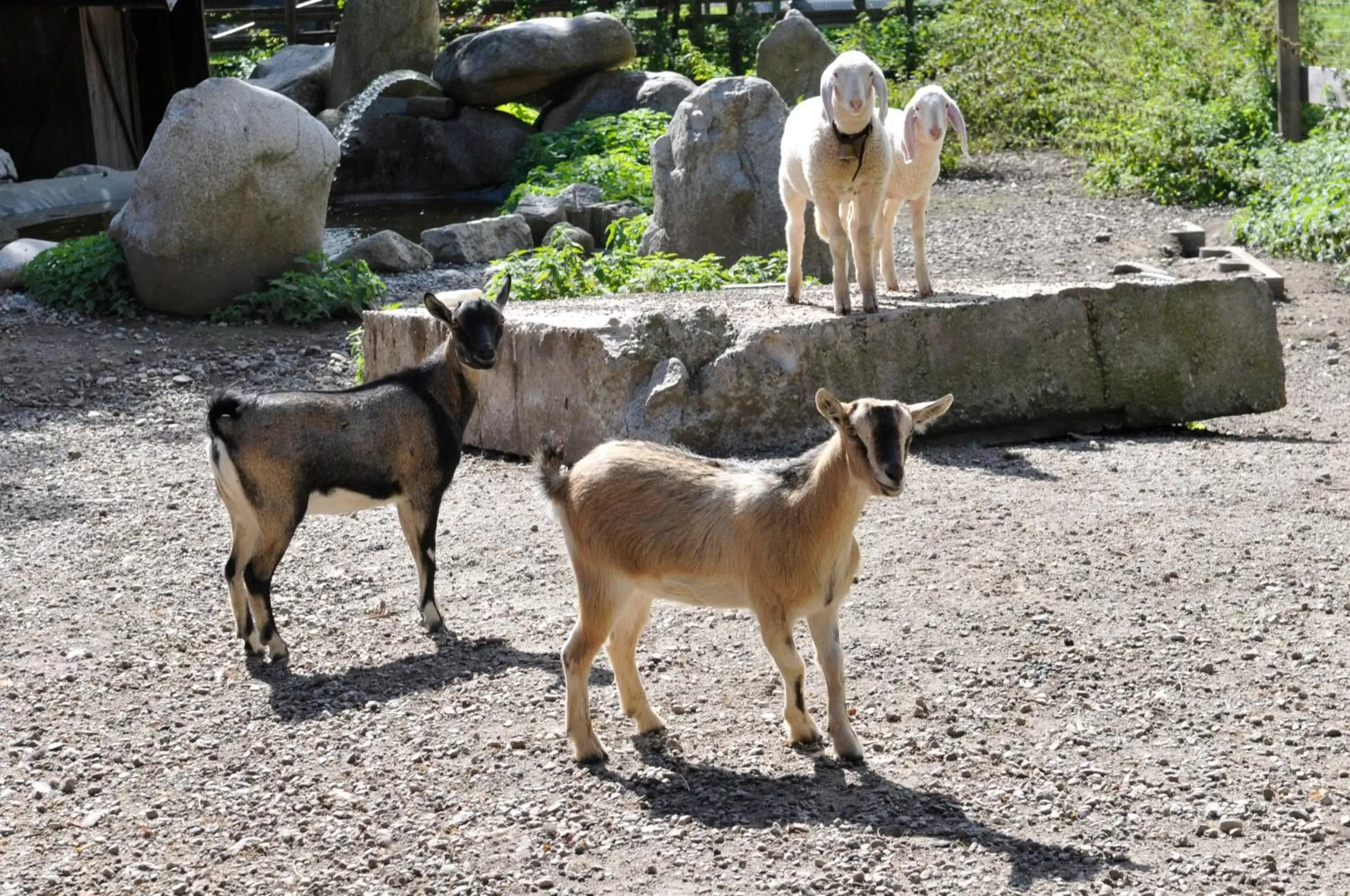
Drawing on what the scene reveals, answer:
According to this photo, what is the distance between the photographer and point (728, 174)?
41.3 ft

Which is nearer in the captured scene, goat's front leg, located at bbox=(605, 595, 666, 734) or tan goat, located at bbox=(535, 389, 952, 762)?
tan goat, located at bbox=(535, 389, 952, 762)

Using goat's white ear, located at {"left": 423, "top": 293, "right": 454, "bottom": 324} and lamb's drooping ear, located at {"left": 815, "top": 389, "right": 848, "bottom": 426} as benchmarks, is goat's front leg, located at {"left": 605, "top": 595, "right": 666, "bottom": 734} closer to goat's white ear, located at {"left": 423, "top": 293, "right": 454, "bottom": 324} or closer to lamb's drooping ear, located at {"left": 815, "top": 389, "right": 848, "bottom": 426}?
lamb's drooping ear, located at {"left": 815, "top": 389, "right": 848, "bottom": 426}

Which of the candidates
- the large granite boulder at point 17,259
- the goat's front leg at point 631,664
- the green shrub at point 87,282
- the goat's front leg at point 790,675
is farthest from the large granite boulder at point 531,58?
the goat's front leg at point 790,675

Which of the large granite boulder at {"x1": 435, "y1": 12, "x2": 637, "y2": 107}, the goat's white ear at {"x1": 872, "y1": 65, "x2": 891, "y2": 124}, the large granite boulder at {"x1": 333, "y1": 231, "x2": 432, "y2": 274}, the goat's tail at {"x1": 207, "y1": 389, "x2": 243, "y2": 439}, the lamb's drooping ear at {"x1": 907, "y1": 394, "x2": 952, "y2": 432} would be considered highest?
the large granite boulder at {"x1": 435, "y1": 12, "x2": 637, "y2": 107}

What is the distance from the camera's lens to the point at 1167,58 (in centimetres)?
2045

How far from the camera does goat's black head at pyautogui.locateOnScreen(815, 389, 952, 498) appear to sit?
4355 mm

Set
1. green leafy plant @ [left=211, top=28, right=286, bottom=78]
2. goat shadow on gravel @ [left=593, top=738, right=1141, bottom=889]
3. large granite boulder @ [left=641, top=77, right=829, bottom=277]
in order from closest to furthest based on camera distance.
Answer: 1. goat shadow on gravel @ [left=593, top=738, right=1141, bottom=889]
2. large granite boulder @ [left=641, top=77, right=829, bottom=277]
3. green leafy plant @ [left=211, top=28, right=286, bottom=78]

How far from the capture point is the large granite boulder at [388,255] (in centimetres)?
1510

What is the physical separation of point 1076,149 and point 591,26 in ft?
23.3

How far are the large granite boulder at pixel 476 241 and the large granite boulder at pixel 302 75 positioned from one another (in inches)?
386

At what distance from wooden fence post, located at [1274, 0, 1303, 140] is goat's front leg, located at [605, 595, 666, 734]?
45.7ft

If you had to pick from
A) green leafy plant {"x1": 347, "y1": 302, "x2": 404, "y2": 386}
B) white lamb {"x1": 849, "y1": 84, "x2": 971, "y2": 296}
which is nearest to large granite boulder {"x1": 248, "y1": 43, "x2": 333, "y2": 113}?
green leafy plant {"x1": 347, "y1": 302, "x2": 404, "y2": 386}

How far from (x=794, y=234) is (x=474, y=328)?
306 cm

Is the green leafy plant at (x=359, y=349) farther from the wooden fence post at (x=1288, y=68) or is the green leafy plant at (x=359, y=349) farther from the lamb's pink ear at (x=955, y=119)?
the wooden fence post at (x=1288, y=68)
